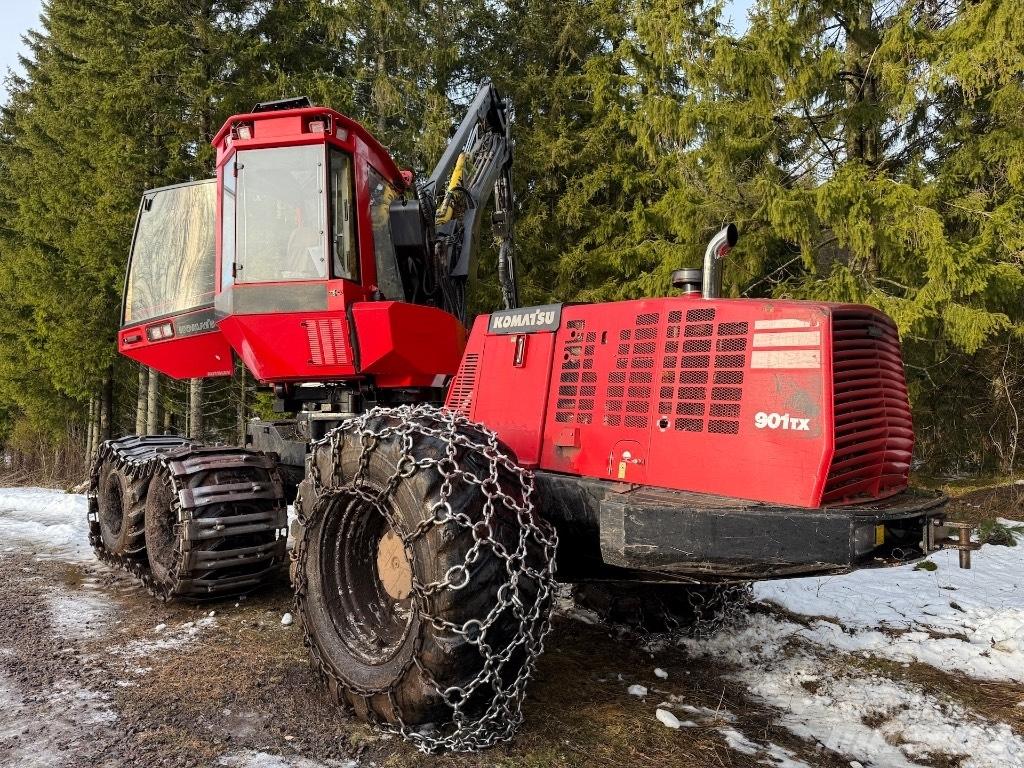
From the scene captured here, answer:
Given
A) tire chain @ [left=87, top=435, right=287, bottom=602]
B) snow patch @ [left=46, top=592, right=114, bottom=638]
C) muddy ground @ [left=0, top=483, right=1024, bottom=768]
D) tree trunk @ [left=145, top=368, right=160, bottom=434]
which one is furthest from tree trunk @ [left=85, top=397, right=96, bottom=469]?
muddy ground @ [left=0, top=483, right=1024, bottom=768]

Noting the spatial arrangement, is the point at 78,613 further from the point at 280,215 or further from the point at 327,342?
the point at 280,215

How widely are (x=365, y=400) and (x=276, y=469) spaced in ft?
2.74

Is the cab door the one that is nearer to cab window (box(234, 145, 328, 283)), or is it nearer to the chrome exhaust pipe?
cab window (box(234, 145, 328, 283))

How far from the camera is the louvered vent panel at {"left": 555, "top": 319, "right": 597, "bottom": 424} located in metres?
3.51

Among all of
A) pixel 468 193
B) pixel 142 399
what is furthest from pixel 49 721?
pixel 142 399

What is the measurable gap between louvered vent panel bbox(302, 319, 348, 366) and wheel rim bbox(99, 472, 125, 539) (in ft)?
8.00

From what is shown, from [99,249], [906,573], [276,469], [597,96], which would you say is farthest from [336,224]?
[99,249]

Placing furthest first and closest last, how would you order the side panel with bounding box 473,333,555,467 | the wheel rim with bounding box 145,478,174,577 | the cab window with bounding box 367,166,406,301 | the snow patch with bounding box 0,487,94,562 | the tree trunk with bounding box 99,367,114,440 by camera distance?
the tree trunk with bounding box 99,367,114,440
the snow patch with bounding box 0,487,94,562
the cab window with bounding box 367,166,406,301
the wheel rim with bounding box 145,478,174,577
the side panel with bounding box 473,333,555,467

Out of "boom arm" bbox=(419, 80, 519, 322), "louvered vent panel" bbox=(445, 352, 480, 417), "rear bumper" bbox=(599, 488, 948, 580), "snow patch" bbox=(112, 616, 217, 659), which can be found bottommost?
"snow patch" bbox=(112, 616, 217, 659)

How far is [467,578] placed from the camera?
2.73 meters

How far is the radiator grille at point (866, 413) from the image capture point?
2783mm

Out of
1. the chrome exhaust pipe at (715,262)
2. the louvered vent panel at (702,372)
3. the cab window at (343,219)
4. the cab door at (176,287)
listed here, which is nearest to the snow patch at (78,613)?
the cab door at (176,287)

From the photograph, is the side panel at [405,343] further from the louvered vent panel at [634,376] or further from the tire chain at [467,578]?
the louvered vent panel at [634,376]

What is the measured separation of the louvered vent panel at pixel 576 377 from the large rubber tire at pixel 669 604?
1.33 meters
